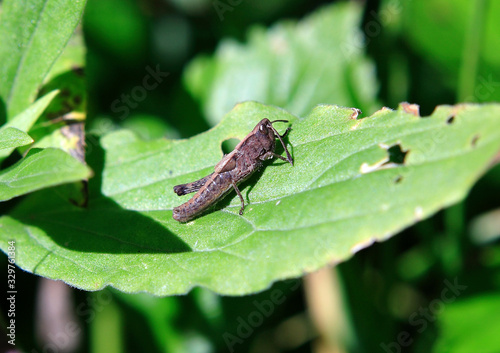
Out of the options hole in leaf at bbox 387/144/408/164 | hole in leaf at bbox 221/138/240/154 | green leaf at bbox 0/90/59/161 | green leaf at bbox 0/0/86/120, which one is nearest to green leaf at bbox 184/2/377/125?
hole in leaf at bbox 221/138/240/154

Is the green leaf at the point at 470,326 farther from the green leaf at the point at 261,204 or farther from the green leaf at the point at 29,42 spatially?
the green leaf at the point at 29,42

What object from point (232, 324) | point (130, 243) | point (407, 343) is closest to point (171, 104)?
point (232, 324)

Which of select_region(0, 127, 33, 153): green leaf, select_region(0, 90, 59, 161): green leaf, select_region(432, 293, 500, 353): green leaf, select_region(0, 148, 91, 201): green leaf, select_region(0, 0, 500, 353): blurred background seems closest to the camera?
select_region(0, 148, 91, 201): green leaf

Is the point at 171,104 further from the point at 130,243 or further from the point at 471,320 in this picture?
the point at 471,320

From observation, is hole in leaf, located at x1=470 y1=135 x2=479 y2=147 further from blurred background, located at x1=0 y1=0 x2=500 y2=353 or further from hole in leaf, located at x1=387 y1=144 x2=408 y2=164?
→ blurred background, located at x1=0 y1=0 x2=500 y2=353

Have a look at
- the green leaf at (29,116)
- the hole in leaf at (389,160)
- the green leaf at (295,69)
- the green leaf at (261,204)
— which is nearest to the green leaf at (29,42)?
the green leaf at (29,116)

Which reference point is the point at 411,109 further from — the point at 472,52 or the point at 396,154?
the point at 472,52
